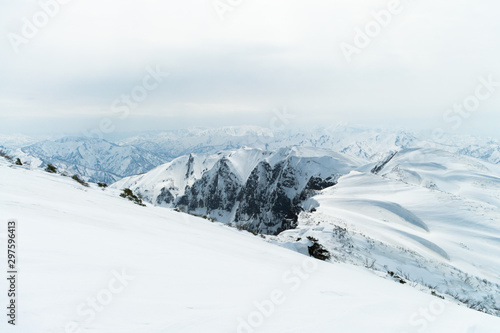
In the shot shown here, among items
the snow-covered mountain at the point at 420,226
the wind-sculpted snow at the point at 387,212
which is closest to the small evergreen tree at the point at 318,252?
the snow-covered mountain at the point at 420,226

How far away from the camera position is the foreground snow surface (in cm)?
256

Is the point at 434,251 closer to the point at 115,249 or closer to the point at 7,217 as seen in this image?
the point at 115,249

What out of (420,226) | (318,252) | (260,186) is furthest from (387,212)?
(260,186)

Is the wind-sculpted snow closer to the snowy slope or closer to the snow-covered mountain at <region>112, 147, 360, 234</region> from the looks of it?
the snowy slope

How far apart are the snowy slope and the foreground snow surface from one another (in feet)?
26.9

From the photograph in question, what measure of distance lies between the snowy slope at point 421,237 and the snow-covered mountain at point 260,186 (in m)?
35.9

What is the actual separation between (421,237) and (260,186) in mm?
105250

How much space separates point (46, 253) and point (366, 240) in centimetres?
1719

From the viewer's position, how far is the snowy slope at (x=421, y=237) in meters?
13.1

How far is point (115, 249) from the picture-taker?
441 cm

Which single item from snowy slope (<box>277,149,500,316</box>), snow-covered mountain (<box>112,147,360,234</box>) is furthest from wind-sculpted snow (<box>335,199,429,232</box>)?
snow-covered mountain (<box>112,147,360,234</box>)

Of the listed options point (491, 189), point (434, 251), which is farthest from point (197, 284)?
point (491, 189)

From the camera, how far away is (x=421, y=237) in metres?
20.1

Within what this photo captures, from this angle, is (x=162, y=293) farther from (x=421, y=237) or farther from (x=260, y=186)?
(x=260, y=186)
